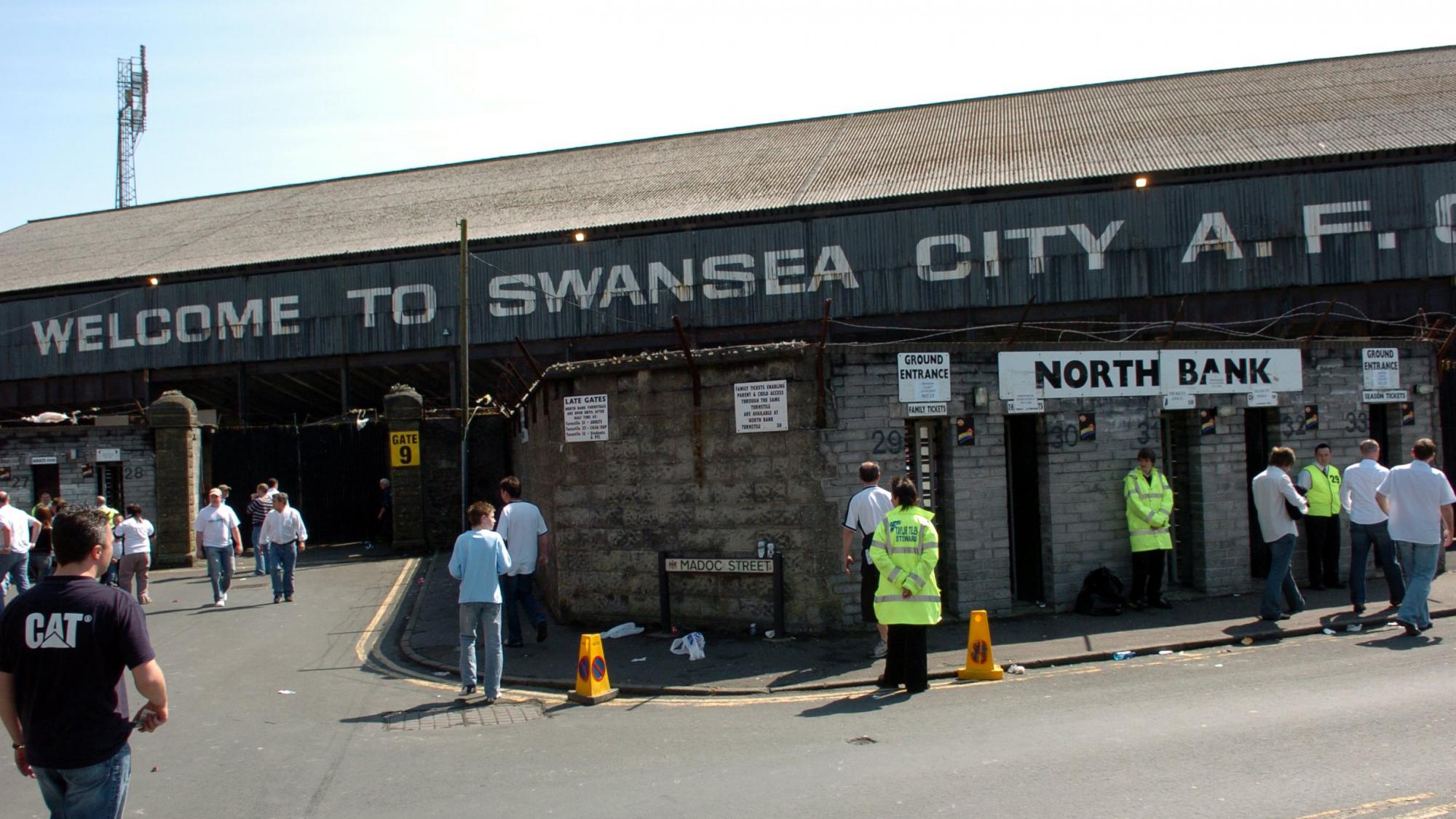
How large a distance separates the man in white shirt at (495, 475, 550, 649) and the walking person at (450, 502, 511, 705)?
6.63 ft

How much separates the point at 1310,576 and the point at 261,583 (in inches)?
637

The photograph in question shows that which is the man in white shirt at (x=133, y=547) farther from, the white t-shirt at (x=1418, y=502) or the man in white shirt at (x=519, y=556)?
the white t-shirt at (x=1418, y=502)

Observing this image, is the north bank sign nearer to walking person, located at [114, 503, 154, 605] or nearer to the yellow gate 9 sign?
the yellow gate 9 sign

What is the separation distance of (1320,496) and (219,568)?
1495 centimetres

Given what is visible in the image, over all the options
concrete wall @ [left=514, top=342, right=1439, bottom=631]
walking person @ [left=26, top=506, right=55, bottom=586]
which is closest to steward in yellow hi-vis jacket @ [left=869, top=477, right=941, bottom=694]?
concrete wall @ [left=514, top=342, right=1439, bottom=631]

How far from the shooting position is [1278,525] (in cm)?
1075

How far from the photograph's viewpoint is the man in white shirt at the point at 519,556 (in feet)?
37.0

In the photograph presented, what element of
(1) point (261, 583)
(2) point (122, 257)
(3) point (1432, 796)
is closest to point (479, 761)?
(3) point (1432, 796)

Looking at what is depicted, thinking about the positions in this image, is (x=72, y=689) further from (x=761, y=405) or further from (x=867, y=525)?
(x=761, y=405)

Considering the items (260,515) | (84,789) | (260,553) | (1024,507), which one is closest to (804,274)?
(260,515)

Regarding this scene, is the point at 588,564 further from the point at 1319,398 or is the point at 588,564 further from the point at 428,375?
the point at 428,375

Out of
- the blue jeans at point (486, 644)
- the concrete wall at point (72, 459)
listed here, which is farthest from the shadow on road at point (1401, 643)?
the concrete wall at point (72, 459)

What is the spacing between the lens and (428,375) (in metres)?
33.7

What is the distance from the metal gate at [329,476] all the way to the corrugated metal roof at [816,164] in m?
8.93
